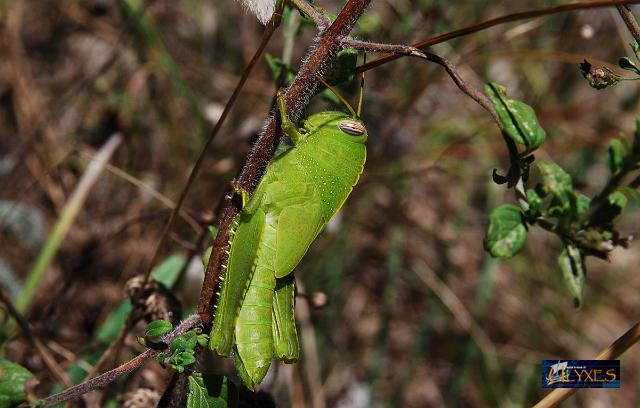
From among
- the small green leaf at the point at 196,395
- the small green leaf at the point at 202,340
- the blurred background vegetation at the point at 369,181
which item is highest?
the blurred background vegetation at the point at 369,181

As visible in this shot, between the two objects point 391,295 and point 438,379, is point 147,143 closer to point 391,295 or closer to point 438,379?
point 391,295

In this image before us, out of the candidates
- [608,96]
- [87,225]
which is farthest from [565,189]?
[608,96]

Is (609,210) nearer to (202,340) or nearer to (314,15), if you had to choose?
(314,15)

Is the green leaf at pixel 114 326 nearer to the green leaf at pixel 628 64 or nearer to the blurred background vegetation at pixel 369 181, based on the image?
the blurred background vegetation at pixel 369 181

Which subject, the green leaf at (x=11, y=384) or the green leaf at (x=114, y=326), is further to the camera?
the green leaf at (x=114, y=326)

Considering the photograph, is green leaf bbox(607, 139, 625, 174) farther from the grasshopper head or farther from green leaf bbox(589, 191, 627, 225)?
the grasshopper head


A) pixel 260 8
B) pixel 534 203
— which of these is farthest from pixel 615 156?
pixel 260 8

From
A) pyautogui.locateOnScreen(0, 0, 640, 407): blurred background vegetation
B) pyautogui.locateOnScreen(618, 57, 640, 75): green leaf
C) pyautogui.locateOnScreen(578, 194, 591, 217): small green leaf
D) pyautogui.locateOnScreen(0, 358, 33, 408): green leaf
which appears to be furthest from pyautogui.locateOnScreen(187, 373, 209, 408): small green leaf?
pyautogui.locateOnScreen(0, 0, 640, 407): blurred background vegetation

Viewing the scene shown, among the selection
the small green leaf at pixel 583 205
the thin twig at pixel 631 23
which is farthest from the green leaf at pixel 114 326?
the thin twig at pixel 631 23
